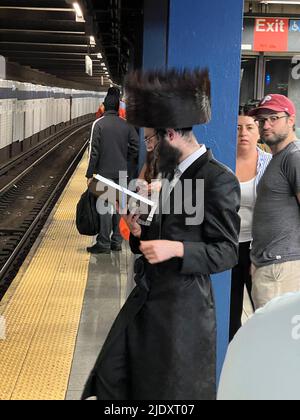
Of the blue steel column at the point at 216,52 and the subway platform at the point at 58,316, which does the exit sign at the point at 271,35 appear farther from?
the blue steel column at the point at 216,52

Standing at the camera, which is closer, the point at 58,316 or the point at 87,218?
the point at 87,218

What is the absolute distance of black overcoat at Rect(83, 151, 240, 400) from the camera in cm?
242

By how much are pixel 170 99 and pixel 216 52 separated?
53.9 inches

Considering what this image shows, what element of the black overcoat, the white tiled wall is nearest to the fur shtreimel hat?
the black overcoat

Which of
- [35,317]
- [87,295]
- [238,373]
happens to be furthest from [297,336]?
[87,295]

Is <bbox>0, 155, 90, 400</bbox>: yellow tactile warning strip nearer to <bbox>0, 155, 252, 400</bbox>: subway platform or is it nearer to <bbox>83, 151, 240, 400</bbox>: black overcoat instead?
<bbox>0, 155, 252, 400</bbox>: subway platform

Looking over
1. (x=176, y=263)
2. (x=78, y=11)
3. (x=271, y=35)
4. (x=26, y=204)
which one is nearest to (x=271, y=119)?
(x=176, y=263)

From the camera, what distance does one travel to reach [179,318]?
2.44m

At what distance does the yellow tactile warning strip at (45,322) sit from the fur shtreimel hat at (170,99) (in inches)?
77.7

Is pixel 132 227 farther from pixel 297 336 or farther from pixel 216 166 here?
pixel 297 336

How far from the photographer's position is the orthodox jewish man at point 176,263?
2416 millimetres

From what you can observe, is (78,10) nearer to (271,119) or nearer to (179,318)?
(271,119)

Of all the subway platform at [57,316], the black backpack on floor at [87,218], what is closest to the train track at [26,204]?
the subway platform at [57,316]

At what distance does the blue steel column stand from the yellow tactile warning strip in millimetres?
1106
